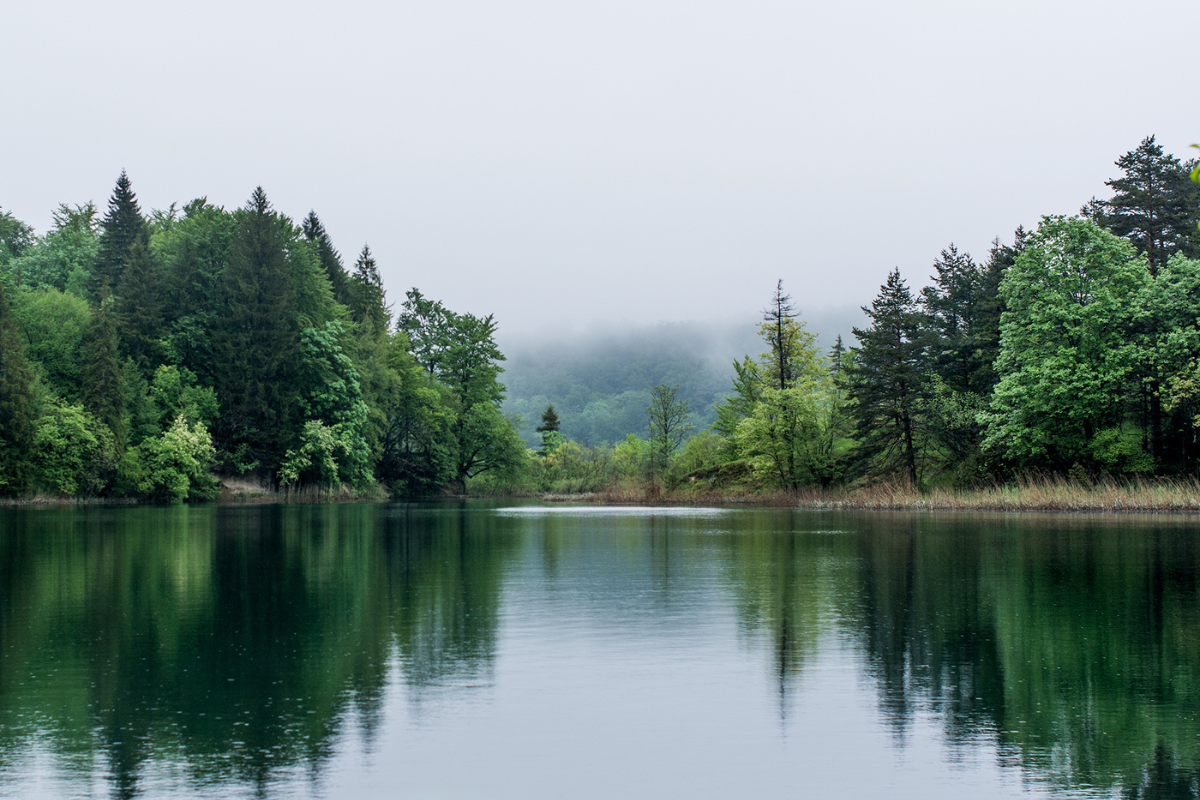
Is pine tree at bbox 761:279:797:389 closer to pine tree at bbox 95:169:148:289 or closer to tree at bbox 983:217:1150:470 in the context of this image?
tree at bbox 983:217:1150:470

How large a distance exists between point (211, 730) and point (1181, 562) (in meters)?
19.6

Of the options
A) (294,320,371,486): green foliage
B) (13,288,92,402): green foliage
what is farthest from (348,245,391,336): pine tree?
(13,288,92,402): green foliage

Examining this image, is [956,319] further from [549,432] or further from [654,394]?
[549,432]

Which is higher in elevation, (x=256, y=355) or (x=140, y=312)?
(x=140, y=312)

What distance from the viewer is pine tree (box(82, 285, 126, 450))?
Result: 59.7 metres

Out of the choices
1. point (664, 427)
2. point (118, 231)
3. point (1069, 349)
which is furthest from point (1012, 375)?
point (118, 231)

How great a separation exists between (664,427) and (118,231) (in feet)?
176

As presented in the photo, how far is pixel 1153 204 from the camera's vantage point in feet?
199

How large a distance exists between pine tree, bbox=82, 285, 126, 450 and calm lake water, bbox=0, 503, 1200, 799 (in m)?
44.4

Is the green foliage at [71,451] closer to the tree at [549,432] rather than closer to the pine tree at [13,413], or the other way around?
the pine tree at [13,413]

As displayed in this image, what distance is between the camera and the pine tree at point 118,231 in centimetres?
8531

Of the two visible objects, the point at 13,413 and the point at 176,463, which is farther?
the point at 176,463

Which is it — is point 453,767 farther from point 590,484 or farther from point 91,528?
point 590,484

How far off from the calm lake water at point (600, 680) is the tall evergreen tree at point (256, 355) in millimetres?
53793
